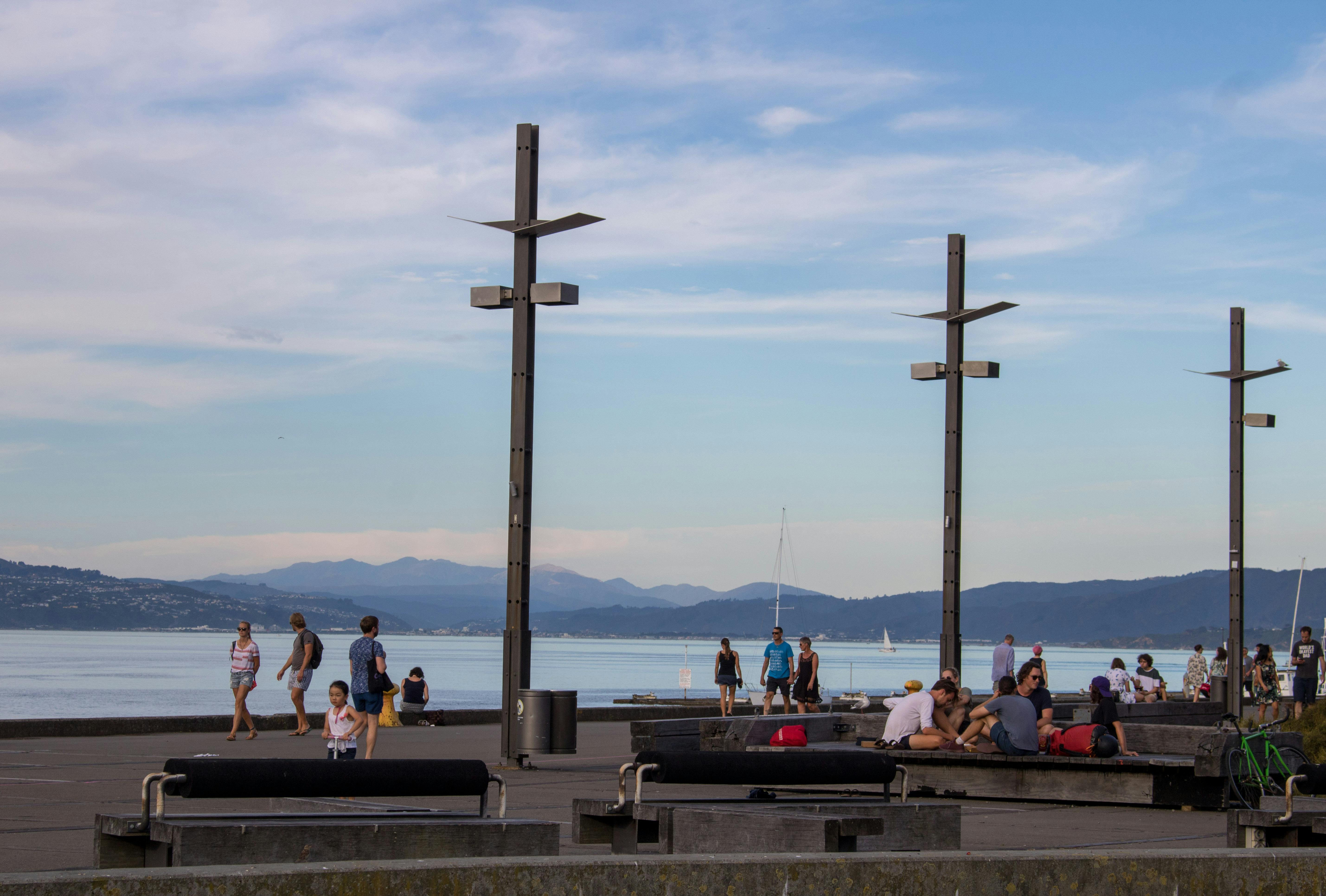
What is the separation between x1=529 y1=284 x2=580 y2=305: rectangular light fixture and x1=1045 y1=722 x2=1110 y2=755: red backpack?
651 centimetres

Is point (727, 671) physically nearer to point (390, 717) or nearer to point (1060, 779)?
point (390, 717)

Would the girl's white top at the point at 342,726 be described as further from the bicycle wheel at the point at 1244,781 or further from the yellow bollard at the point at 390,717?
the yellow bollard at the point at 390,717

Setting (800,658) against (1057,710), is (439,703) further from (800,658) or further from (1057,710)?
(1057,710)

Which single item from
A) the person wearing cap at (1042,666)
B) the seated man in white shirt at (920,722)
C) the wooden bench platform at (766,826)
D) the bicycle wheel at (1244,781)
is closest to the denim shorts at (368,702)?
the seated man in white shirt at (920,722)

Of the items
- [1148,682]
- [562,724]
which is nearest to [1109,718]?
[562,724]

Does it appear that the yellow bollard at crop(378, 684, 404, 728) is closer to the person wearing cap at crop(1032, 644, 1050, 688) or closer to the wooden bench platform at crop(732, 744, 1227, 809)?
the person wearing cap at crop(1032, 644, 1050, 688)

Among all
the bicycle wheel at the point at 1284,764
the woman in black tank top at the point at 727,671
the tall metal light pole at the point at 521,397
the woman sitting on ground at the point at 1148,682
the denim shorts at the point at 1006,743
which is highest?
the tall metal light pole at the point at 521,397

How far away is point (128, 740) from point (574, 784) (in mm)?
9447

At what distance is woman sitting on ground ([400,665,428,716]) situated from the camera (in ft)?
88.6

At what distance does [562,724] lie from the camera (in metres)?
16.8

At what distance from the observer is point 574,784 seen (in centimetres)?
1544

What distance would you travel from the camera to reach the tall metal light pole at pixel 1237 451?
2956 centimetres

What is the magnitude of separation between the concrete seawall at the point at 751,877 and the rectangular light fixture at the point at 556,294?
10.9m

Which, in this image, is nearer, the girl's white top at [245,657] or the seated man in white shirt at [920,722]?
the seated man in white shirt at [920,722]
